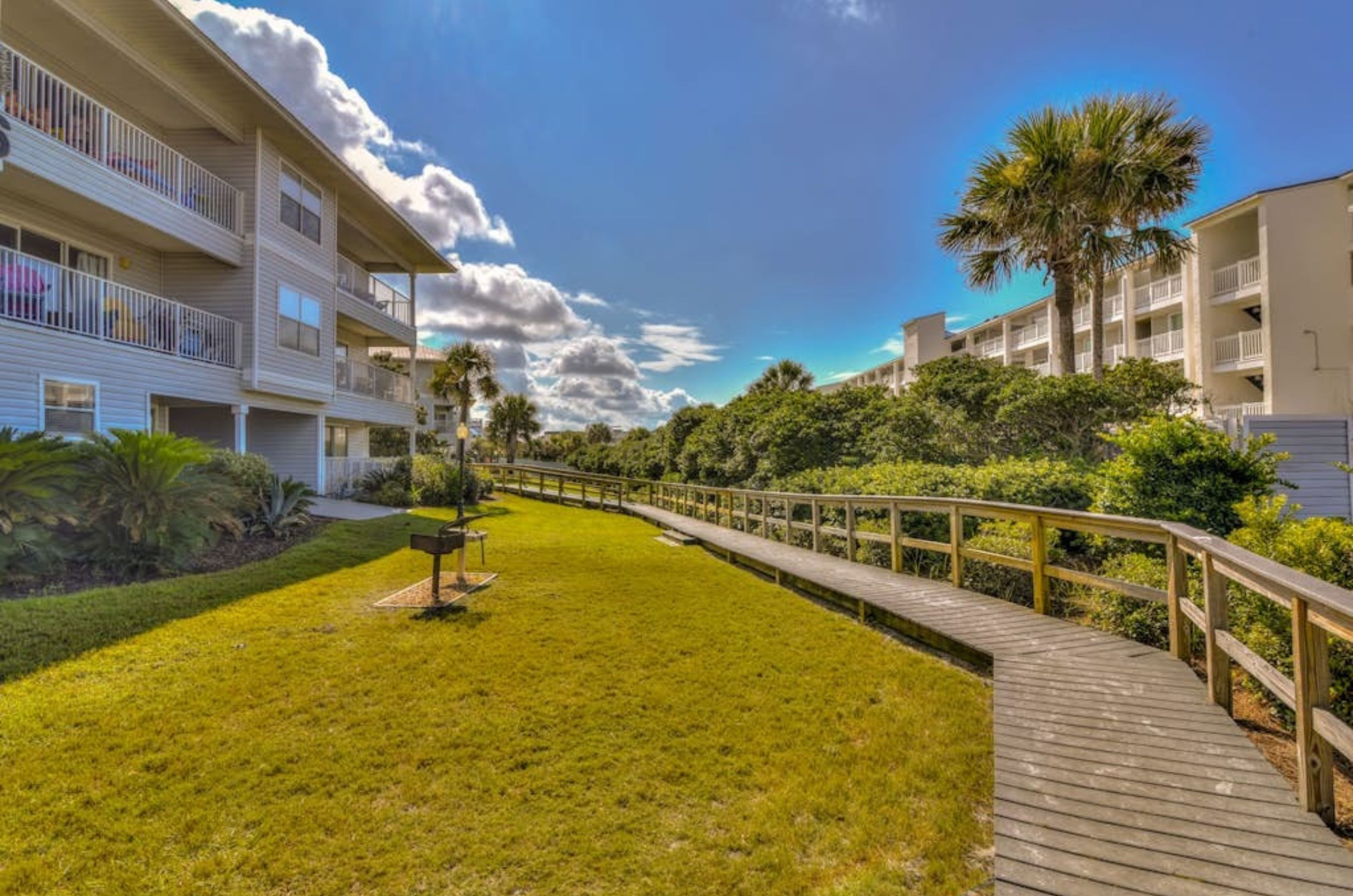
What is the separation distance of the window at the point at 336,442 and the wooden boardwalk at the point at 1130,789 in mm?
18757

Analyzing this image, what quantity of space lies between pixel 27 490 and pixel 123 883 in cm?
633

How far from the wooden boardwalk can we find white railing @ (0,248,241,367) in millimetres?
12847

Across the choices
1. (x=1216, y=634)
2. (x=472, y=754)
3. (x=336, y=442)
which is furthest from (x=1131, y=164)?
(x=336, y=442)

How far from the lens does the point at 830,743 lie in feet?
12.4

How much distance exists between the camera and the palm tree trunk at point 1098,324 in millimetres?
13016

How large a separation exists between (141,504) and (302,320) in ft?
27.6

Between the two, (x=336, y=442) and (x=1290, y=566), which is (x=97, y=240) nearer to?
(x=336, y=442)

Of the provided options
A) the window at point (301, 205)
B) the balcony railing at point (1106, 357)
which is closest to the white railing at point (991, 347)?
the balcony railing at point (1106, 357)

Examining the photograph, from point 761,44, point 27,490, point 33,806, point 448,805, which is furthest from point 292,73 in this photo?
point 448,805

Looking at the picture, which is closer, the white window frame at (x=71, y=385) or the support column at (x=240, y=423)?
the white window frame at (x=71, y=385)

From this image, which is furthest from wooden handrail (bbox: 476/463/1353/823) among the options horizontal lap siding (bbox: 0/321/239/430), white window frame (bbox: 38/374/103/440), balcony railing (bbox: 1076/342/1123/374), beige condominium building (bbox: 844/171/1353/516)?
balcony railing (bbox: 1076/342/1123/374)

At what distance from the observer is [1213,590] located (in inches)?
138

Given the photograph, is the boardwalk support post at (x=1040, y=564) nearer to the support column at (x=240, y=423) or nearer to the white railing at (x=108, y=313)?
the white railing at (x=108, y=313)

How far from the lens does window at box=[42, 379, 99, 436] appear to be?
28.7ft
